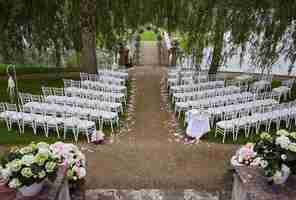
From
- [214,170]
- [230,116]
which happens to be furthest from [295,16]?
[214,170]

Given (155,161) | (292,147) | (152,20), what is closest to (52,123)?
(155,161)

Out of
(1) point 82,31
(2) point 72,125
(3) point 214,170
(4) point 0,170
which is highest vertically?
(1) point 82,31

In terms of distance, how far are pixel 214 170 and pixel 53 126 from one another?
4077mm

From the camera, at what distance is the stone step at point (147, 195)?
538 centimetres

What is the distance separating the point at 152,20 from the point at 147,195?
9.82 metres

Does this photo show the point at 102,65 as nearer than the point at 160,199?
No

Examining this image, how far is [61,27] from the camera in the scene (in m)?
11.5

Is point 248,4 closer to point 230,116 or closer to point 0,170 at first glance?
point 230,116

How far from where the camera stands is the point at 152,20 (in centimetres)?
1403

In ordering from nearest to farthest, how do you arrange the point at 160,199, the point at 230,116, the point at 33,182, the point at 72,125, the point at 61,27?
the point at 33,182 < the point at 160,199 < the point at 72,125 < the point at 230,116 < the point at 61,27

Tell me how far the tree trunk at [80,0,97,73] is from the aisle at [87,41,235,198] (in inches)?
155

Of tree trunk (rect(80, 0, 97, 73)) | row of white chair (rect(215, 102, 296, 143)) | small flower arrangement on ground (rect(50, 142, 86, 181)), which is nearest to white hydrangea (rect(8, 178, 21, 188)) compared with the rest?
small flower arrangement on ground (rect(50, 142, 86, 181))

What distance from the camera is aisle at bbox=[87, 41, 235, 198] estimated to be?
6.06 metres

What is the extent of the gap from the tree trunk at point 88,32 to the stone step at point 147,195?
7.87 meters
